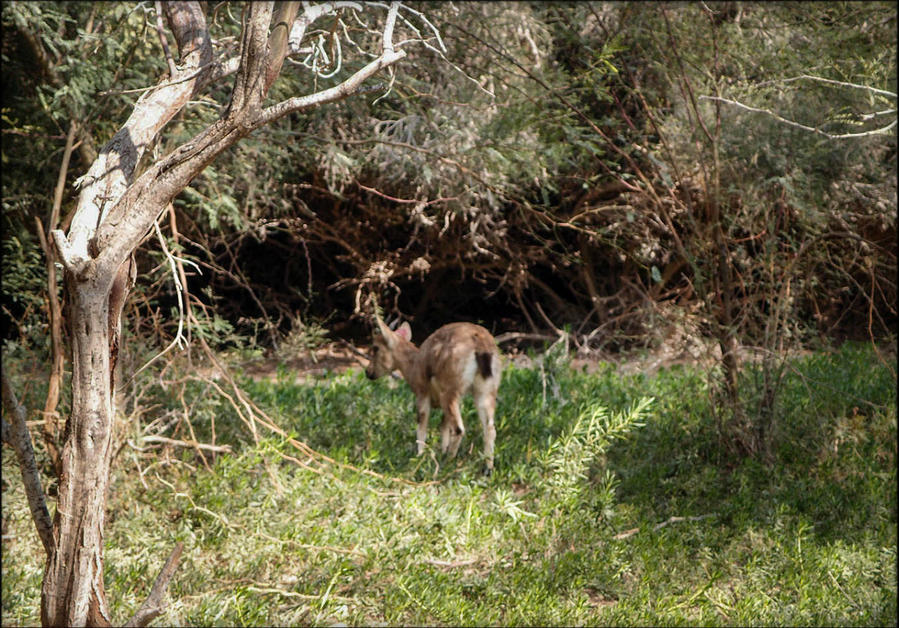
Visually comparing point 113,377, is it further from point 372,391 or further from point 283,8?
point 372,391

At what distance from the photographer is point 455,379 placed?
734cm

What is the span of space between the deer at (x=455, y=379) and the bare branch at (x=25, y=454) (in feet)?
13.2

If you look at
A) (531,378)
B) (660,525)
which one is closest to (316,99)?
(660,525)

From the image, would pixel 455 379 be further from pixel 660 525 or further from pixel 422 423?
pixel 660 525

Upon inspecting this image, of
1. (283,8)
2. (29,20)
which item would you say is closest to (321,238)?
(29,20)

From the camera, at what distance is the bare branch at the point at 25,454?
3268 millimetres

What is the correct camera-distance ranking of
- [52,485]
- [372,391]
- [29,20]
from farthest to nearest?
[372,391], [29,20], [52,485]

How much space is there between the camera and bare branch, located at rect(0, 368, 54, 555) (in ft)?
10.7

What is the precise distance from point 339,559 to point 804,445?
156 inches

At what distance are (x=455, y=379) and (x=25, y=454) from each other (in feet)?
14.1

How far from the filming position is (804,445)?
739cm

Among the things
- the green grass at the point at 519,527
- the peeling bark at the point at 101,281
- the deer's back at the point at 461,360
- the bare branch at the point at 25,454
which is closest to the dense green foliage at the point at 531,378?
the green grass at the point at 519,527

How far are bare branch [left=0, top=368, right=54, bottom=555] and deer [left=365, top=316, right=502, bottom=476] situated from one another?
4.02 metres

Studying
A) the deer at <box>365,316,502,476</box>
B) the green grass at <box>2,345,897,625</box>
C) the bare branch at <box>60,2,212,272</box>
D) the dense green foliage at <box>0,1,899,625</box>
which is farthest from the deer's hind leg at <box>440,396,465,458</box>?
the bare branch at <box>60,2,212,272</box>
